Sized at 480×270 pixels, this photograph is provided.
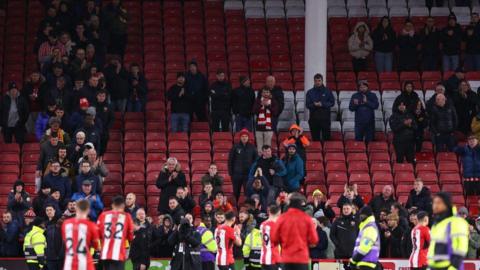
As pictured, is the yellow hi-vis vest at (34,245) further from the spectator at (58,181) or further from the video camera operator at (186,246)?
the video camera operator at (186,246)

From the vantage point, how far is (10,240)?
86.6 ft

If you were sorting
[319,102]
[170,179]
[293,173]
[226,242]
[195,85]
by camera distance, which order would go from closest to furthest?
[226,242] < [170,179] < [293,173] < [319,102] < [195,85]

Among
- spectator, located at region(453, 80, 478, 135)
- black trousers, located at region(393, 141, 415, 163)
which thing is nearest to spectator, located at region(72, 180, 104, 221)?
black trousers, located at region(393, 141, 415, 163)

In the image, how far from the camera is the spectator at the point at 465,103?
31.3 m

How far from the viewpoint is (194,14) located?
35.3m

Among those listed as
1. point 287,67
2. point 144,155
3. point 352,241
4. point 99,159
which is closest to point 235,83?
point 287,67

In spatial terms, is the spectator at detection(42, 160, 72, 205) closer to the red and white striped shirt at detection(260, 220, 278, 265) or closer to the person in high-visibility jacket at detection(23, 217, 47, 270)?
the person in high-visibility jacket at detection(23, 217, 47, 270)

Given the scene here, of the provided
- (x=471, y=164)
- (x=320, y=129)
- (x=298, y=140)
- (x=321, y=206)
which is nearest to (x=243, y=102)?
(x=298, y=140)

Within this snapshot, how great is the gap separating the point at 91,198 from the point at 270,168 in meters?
3.87

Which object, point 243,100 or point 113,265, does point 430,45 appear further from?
point 113,265

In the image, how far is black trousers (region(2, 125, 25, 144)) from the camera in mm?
30750

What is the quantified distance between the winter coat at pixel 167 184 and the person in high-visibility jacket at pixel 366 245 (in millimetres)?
5981

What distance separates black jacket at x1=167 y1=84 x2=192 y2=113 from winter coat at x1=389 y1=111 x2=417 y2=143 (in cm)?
447

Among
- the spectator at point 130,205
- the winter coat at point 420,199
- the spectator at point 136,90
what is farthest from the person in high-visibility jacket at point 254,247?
the spectator at point 136,90
